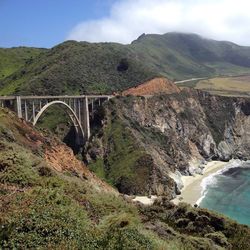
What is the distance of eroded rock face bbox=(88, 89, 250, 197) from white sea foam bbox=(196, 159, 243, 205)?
3.63 metres

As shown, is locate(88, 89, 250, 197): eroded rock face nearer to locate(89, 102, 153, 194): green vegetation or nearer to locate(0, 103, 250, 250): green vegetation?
locate(89, 102, 153, 194): green vegetation

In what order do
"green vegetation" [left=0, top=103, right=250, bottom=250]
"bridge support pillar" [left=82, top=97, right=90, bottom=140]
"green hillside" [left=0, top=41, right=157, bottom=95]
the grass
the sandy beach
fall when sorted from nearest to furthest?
"green vegetation" [left=0, top=103, right=250, bottom=250], the sandy beach, "bridge support pillar" [left=82, top=97, right=90, bottom=140], "green hillside" [left=0, top=41, right=157, bottom=95], the grass

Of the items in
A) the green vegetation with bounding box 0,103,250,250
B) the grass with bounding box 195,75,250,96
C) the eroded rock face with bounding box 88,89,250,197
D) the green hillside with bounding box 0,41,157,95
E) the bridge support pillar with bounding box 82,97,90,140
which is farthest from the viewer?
the grass with bounding box 195,75,250,96

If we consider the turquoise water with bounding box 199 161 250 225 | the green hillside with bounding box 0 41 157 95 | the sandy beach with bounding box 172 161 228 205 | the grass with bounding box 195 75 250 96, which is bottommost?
the turquoise water with bounding box 199 161 250 225

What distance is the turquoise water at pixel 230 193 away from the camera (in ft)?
247

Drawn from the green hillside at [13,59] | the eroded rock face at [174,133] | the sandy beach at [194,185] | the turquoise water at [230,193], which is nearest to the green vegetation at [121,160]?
the eroded rock face at [174,133]

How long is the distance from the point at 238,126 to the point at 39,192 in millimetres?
129689

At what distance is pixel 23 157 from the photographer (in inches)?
1034

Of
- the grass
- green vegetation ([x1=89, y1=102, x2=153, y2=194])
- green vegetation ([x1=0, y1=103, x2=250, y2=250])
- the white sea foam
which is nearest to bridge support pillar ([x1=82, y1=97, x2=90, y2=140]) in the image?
green vegetation ([x1=89, y1=102, x2=153, y2=194])

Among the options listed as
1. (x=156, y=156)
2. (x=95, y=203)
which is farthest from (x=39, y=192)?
(x=156, y=156)

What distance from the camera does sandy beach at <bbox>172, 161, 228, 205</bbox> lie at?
81.1 m

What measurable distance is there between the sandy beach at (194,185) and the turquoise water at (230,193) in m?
1.23

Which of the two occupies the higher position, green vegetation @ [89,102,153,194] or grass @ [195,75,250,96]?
grass @ [195,75,250,96]

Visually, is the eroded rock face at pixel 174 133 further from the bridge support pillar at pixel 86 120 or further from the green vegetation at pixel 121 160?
the bridge support pillar at pixel 86 120
